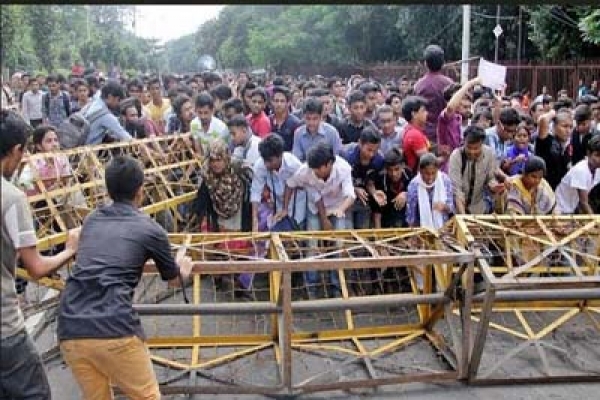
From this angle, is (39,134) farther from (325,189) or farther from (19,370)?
(19,370)

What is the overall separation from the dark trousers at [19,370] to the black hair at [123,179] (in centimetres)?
79

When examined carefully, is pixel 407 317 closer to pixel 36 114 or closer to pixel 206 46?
pixel 36 114

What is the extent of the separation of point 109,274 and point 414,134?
383 centimetres

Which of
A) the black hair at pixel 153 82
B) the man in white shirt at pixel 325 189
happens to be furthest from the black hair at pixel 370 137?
the black hair at pixel 153 82

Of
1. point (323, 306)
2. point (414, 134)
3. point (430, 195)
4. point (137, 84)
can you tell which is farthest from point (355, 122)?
point (137, 84)

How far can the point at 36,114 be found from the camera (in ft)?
40.3

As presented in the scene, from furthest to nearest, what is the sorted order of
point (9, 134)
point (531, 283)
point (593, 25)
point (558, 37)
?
point (558, 37) → point (593, 25) → point (531, 283) → point (9, 134)

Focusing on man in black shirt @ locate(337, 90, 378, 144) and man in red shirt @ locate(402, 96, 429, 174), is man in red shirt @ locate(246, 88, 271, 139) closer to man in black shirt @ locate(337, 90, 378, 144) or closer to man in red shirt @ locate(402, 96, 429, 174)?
man in black shirt @ locate(337, 90, 378, 144)

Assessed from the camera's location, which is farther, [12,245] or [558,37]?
[558,37]

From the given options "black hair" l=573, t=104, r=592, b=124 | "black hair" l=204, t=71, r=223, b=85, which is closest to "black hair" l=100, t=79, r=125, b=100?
"black hair" l=204, t=71, r=223, b=85

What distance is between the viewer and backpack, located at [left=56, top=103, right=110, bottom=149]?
7.48 m

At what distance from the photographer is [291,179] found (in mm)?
5969

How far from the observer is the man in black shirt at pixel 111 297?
3248 millimetres

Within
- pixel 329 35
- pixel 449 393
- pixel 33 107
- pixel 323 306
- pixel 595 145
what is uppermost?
pixel 329 35
